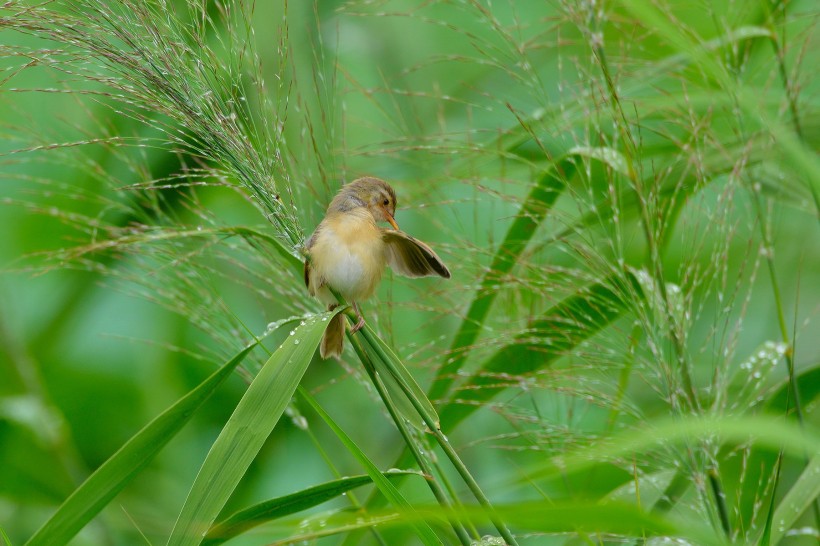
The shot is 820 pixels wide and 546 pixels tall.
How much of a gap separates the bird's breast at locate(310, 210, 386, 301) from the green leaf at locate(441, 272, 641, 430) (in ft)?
0.71

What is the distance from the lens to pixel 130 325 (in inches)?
101

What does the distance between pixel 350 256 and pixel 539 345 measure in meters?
0.29

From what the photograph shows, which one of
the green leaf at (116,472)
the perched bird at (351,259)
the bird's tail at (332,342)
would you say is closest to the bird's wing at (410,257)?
the perched bird at (351,259)

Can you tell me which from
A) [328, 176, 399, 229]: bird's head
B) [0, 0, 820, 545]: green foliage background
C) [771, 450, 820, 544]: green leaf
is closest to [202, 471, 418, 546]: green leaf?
[0, 0, 820, 545]: green foliage background

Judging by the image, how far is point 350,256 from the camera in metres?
1.32

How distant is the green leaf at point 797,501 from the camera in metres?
1.08

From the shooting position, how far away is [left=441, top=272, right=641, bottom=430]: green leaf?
1.16 m

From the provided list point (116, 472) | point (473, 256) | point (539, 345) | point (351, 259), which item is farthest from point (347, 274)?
point (116, 472)

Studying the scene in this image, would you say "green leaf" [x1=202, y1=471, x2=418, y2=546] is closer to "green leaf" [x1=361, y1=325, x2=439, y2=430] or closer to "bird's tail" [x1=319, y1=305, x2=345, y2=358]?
"green leaf" [x1=361, y1=325, x2=439, y2=430]

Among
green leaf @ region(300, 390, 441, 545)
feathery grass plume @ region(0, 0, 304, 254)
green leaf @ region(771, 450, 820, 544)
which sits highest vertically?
feathery grass plume @ region(0, 0, 304, 254)

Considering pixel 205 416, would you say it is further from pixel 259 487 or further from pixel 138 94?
pixel 138 94

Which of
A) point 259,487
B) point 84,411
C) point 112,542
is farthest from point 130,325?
point 112,542

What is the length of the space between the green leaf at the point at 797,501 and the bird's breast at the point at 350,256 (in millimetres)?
611

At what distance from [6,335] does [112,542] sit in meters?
0.48
